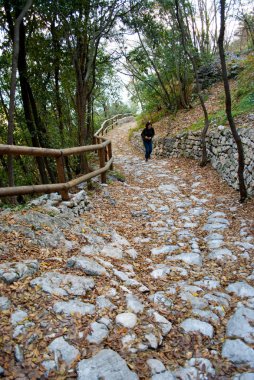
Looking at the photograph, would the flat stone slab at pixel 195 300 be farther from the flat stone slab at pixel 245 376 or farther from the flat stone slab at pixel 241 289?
the flat stone slab at pixel 245 376

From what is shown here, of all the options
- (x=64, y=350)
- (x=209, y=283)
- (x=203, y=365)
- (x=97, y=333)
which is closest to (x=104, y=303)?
(x=97, y=333)

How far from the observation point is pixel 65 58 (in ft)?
30.6

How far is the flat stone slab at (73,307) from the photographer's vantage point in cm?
274

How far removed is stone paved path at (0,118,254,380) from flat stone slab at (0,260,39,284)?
11 mm

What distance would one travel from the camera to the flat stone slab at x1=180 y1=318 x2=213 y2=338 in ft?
9.11

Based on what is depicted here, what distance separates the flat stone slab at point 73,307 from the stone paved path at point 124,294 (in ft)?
0.03

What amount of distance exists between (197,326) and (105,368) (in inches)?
43.0

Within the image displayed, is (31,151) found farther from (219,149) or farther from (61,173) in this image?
(219,149)

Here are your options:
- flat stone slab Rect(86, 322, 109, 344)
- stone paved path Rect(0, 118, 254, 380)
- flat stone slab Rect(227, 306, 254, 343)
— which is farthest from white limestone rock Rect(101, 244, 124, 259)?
flat stone slab Rect(227, 306, 254, 343)

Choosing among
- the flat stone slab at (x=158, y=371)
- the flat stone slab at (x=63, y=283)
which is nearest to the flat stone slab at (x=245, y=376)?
the flat stone slab at (x=158, y=371)

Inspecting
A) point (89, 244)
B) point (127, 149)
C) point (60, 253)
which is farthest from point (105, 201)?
point (127, 149)

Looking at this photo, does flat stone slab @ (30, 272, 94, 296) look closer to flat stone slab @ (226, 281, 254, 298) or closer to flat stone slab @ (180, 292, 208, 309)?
flat stone slab @ (180, 292, 208, 309)

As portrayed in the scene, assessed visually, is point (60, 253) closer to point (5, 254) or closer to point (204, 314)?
point (5, 254)

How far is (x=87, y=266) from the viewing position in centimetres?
357
